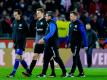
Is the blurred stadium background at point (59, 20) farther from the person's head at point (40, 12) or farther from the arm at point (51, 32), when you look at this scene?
the arm at point (51, 32)

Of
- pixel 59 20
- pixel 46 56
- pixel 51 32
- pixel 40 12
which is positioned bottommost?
pixel 46 56

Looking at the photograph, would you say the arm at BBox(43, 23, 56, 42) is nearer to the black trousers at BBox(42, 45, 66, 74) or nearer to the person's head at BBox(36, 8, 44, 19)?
the black trousers at BBox(42, 45, 66, 74)

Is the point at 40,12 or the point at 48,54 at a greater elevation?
the point at 40,12

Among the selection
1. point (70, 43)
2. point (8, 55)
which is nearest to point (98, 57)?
point (8, 55)

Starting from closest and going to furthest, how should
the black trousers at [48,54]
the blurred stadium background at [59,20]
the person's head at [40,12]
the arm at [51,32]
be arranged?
the arm at [51,32] → the black trousers at [48,54] → the person's head at [40,12] → the blurred stadium background at [59,20]

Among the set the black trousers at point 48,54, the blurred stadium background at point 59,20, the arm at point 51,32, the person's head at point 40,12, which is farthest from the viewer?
the blurred stadium background at point 59,20

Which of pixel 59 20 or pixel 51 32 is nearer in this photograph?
pixel 51 32

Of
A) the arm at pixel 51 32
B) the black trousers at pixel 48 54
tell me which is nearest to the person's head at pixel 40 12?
the arm at pixel 51 32

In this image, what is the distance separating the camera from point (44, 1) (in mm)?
30062

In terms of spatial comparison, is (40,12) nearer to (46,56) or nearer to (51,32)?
(51,32)

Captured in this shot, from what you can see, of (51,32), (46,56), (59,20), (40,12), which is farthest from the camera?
(59,20)

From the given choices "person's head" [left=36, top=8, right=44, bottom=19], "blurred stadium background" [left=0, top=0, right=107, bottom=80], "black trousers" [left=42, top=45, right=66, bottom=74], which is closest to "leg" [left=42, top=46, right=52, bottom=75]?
"black trousers" [left=42, top=45, right=66, bottom=74]

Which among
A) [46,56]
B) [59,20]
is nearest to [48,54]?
[46,56]

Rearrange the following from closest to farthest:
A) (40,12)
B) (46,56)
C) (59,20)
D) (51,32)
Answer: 1. (51,32)
2. (46,56)
3. (40,12)
4. (59,20)
